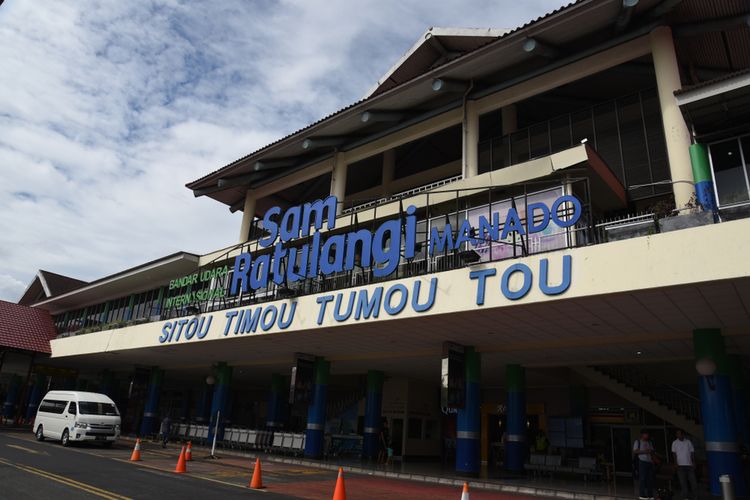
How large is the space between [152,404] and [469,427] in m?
23.7

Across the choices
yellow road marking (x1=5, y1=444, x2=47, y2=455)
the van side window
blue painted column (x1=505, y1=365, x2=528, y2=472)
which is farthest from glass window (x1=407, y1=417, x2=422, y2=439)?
yellow road marking (x1=5, y1=444, x2=47, y2=455)

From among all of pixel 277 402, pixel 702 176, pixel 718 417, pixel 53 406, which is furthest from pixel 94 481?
pixel 277 402

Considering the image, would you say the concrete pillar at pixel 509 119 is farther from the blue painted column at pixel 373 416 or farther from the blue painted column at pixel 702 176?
the blue painted column at pixel 373 416

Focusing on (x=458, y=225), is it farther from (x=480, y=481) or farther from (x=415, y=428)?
(x=415, y=428)

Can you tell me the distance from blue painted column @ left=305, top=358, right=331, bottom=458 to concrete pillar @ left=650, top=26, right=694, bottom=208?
1521cm

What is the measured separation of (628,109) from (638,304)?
11.2 metres

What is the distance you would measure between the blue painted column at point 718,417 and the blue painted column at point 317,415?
47.4 ft

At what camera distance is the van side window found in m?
22.9

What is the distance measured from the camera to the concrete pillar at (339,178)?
2578 cm

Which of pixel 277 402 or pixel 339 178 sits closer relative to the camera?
pixel 339 178

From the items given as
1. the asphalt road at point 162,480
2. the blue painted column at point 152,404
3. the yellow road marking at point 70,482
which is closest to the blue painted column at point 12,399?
the blue painted column at point 152,404

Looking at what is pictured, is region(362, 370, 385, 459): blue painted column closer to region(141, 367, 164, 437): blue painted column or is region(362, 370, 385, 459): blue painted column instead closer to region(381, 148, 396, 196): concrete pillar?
region(381, 148, 396, 196): concrete pillar

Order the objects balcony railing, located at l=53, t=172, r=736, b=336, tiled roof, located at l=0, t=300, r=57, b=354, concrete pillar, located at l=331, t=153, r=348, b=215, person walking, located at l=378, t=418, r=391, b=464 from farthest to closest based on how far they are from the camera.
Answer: tiled roof, located at l=0, t=300, r=57, b=354
concrete pillar, located at l=331, t=153, r=348, b=215
person walking, located at l=378, t=418, r=391, b=464
balcony railing, located at l=53, t=172, r=736, b=336

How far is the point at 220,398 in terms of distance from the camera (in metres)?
27.9
